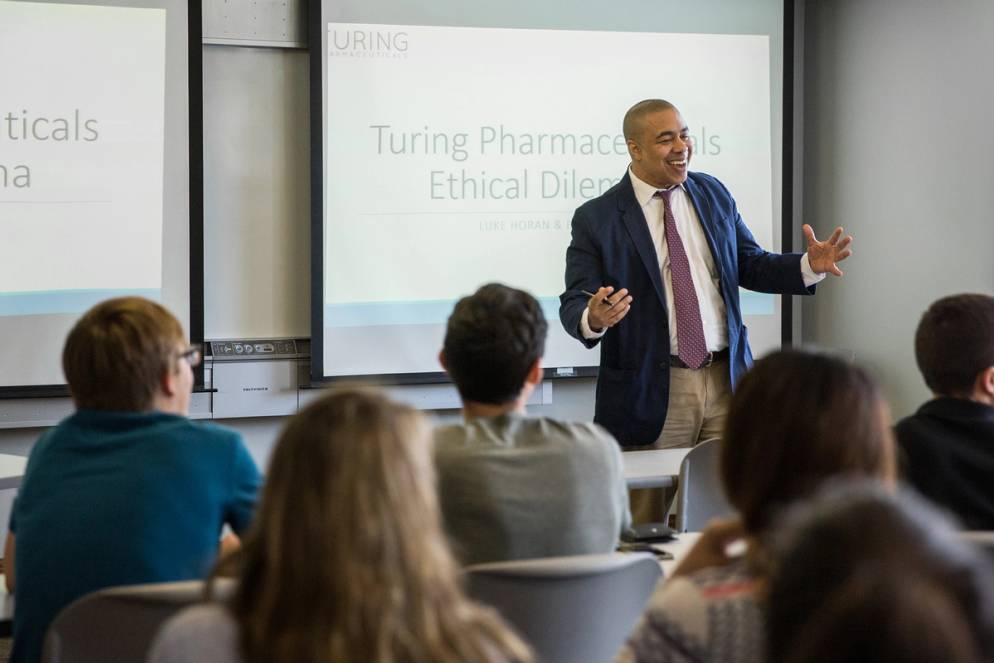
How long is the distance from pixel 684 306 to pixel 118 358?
2.33m

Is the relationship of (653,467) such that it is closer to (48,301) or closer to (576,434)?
(576,434)

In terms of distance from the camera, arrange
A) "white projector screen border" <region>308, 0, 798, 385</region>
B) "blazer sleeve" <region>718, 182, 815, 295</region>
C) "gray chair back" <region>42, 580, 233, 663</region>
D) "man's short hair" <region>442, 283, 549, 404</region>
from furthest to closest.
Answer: "white projector screen border" <region>308, 0, 798, 385</region>, "blazer sleeve" <region>718, 182, 815, 295</region>, "man's short hair" <region>442, 283, 549, 404</region>, "gray chair back" <region>42, 580, 233, 663</region>

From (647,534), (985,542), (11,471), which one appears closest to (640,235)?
(647,534)

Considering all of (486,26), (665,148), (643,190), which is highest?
(486,26)

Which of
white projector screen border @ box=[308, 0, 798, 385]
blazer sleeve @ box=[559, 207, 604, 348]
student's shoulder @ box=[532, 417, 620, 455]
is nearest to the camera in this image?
student's shoulder @ box=[532, 417, 620, 455]

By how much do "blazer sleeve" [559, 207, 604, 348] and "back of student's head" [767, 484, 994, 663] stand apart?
2.92 metres

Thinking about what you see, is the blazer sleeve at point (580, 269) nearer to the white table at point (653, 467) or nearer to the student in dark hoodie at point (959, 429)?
the white table at point (653, 467)

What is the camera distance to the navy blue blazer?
3799 mm

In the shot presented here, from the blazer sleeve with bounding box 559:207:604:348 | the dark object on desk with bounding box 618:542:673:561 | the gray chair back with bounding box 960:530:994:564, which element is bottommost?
the dark object on desk with bounding box 618:542:673:561

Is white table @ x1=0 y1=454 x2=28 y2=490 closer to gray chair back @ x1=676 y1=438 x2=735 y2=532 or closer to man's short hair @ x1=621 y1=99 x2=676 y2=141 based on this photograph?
gray chair back @ x1=676 y1=438 x2=735 y2=532

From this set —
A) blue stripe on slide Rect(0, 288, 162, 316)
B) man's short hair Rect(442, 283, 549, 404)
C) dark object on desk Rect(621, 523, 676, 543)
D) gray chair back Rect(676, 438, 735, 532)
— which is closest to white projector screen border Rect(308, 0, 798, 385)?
blue stripe on slide Rect(0, 288, 162, 316)

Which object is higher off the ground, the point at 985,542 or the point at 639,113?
the point at 639,113

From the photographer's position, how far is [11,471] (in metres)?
3.02

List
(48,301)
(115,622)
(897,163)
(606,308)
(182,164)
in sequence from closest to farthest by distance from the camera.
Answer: (115,622) < (606,308) < (48,301) < (182,164) < (897,163)
